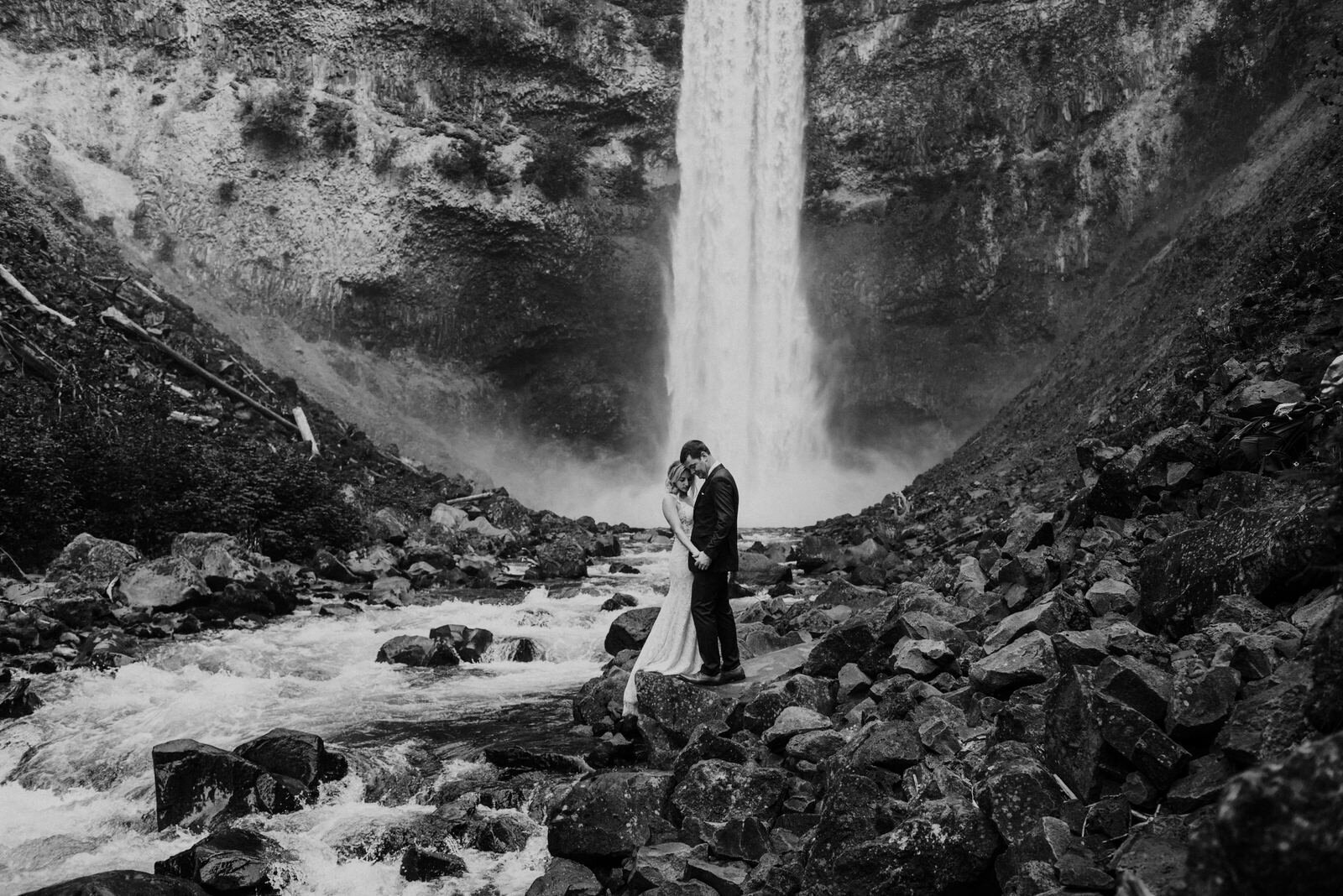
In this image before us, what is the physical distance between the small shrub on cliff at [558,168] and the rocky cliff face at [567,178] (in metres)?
0.10

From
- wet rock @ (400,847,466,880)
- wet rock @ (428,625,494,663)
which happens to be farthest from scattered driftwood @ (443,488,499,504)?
wet rock @ (400,847,466,880)

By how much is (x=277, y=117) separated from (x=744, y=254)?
18.3 meters

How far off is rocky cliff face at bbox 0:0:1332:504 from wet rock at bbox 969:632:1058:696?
30.3m

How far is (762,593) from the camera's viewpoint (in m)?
14.4

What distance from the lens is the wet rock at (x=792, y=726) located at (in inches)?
237

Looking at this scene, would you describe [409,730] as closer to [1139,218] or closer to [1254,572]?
[1254,572]

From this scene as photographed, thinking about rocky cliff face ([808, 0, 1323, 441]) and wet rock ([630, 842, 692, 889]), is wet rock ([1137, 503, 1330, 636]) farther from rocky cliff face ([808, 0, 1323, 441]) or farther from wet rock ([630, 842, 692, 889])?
rocky cliff face ([808, 0, 1323, 441])

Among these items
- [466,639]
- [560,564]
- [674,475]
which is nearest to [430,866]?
[674,475]

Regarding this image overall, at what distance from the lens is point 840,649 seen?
24.0ft

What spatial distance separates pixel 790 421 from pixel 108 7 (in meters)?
29.1

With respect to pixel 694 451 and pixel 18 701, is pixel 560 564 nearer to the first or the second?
pixel 18 701

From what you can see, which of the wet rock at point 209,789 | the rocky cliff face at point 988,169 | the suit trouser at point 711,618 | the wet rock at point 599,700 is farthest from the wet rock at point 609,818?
the rocky cliff face at point 988,169

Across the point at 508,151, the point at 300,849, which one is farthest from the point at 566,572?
the point at 508,151

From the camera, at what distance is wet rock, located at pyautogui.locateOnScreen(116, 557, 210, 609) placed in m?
12.5
